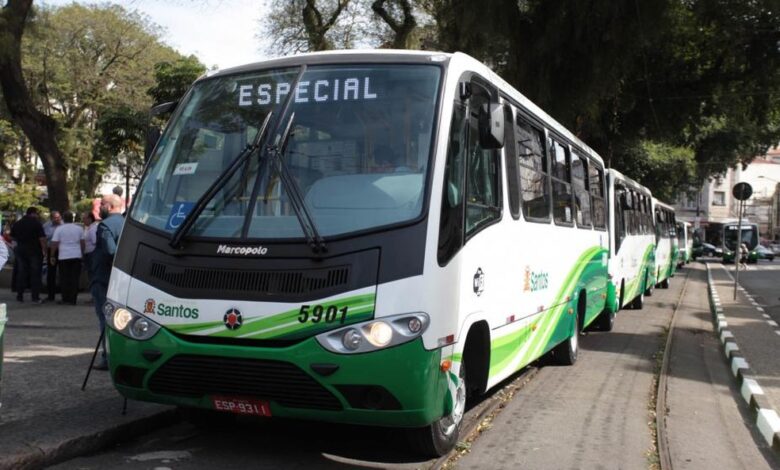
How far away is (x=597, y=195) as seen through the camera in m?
11.2

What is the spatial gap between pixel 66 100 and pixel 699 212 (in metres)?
71.9

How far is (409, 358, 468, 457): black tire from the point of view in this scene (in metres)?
4.76

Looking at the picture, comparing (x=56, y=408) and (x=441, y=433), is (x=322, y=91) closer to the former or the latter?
(x=441, y=433)

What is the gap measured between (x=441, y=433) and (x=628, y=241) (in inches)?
430

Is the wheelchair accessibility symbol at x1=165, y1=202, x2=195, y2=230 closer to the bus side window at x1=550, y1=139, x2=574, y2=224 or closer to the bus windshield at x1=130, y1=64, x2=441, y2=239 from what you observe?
the bus windshield at x1=130, y1=64, x2=441, y2=239

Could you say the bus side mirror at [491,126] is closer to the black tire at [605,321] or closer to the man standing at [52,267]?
the black tire at [605,321]

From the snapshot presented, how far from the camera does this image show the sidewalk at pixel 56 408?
15.4 ft

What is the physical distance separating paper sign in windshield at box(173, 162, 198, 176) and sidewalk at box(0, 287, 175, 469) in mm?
1878

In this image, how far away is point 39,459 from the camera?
4523 mm

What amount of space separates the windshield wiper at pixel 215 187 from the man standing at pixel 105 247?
7.38 feet

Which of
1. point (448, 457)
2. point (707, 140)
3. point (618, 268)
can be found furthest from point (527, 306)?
point (707, 140)

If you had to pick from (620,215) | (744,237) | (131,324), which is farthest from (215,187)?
(744,237)

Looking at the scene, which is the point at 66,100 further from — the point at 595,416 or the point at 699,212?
the point at 699,212

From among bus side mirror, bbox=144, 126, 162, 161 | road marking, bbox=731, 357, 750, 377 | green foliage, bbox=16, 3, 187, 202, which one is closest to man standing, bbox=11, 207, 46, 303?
bus side mirror, bbox=144, 126, 162, 161
